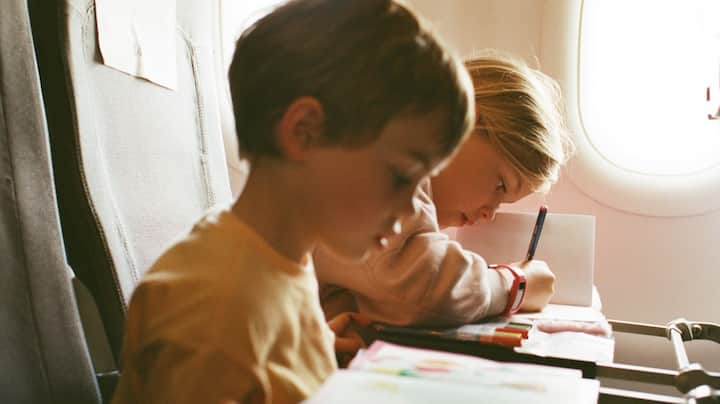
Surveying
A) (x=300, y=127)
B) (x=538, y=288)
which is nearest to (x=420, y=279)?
(x=538, y=288)

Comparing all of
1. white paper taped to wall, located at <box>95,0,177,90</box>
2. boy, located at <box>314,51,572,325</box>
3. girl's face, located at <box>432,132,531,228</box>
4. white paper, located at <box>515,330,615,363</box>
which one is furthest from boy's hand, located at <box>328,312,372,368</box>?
white paper taped to wall, located at <box>95,0,177,90</box>

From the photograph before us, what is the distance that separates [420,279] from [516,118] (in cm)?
31

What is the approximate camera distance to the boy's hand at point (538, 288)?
99cm

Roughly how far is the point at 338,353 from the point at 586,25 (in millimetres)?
981

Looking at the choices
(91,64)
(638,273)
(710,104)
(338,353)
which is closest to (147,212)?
(91,64)

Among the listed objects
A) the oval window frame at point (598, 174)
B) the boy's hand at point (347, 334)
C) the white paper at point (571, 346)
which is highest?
the oval window frame at point (598, 174)

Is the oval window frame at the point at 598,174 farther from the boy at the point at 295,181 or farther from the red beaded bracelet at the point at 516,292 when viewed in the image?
the boy at the point at 295,181

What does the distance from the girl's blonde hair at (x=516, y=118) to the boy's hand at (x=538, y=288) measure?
138mm

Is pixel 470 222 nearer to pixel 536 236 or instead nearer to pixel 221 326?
pixel 536 236

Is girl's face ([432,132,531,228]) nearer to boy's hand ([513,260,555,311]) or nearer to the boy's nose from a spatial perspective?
the boy's nose

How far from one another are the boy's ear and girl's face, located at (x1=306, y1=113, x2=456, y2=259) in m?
0.01

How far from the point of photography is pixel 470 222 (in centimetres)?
110

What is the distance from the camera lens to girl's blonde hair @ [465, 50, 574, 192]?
101cm

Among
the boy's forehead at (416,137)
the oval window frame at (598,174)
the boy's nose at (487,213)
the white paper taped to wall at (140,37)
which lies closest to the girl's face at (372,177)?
the boy's forehead at (416,137)
